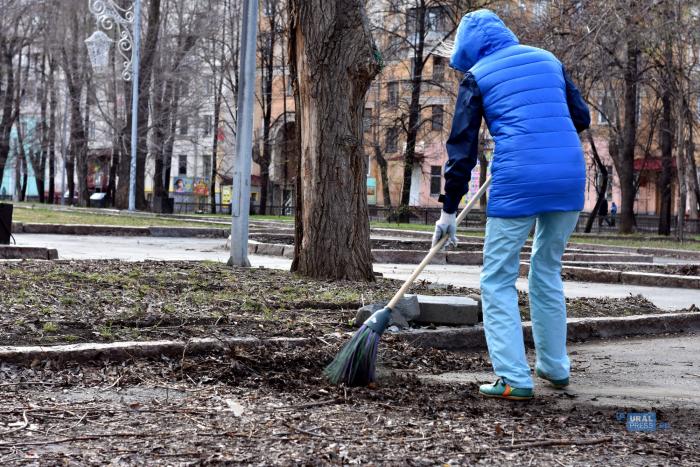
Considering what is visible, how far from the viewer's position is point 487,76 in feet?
16.0

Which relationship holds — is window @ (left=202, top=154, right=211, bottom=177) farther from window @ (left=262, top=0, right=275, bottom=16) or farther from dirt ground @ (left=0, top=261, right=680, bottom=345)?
dirt ground @ (left=0, top=261, right=680, bottom=345)

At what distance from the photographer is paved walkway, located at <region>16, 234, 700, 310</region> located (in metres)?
10.5

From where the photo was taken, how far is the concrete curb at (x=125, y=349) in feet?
15.5

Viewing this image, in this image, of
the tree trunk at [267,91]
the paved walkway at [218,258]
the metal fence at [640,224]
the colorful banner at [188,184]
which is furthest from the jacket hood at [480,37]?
the colorful banner at [188,184]

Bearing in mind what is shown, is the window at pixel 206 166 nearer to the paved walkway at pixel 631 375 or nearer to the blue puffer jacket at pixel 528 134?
the paved walkway at pixel 631 375

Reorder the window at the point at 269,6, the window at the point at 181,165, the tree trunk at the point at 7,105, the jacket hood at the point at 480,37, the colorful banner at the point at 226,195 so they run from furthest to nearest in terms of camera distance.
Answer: the window at the point at 181,165 < the colorful banner at the point at 226,195 < the tree trunk at the point at 7,105 < the window at the point at 269,6 < the jacket hood at the point at 480,37

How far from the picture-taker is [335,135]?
877cm

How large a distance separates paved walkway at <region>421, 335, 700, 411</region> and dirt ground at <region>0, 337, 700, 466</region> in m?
0.21

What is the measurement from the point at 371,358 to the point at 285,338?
3.05ft

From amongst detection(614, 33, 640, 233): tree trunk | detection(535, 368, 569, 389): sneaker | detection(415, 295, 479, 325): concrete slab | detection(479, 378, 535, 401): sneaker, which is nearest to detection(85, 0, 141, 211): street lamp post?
detection(614, 33, 640, 233): tree trunk

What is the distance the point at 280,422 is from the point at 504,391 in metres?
1.22

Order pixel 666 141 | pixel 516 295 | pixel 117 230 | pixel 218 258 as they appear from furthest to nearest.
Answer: pixel 666 141 < pixel 117 230 < pixel 218 258 < pixel 516 295

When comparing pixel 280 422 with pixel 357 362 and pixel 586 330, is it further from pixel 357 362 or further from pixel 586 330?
pixel 586 330

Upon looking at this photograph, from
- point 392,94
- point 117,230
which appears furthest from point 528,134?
point 392,94
